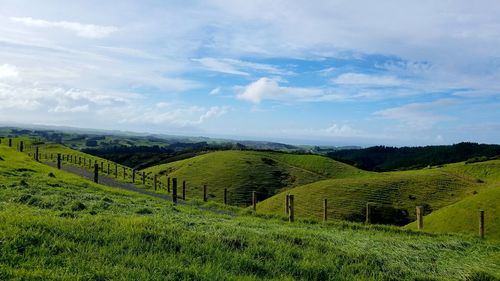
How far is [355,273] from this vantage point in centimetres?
1288

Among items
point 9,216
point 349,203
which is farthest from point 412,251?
point 349,203

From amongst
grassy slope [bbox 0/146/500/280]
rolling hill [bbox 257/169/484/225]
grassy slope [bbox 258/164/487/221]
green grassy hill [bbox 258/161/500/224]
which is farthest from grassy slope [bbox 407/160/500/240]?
grassy slope [bbox 0/146/500/280]

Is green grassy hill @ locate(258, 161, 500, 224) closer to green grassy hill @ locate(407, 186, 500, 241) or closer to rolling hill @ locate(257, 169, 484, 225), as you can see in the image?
rolling hill @ locate(257, 169, 484, 225)

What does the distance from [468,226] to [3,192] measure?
33.9m

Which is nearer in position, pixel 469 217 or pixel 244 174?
pixel 469 217

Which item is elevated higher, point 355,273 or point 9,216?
point 9,216

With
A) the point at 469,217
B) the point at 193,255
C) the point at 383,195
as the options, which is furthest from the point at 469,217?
the point at 193,255

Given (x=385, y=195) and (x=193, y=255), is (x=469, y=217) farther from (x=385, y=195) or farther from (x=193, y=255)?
(x=193, y=255)

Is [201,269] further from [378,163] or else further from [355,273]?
[378,163]

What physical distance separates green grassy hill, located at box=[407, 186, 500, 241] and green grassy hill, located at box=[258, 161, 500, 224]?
975 centimetres

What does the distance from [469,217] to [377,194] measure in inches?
739

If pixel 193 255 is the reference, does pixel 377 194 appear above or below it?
below

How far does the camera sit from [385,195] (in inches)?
2216

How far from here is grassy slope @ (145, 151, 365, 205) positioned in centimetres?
7481
